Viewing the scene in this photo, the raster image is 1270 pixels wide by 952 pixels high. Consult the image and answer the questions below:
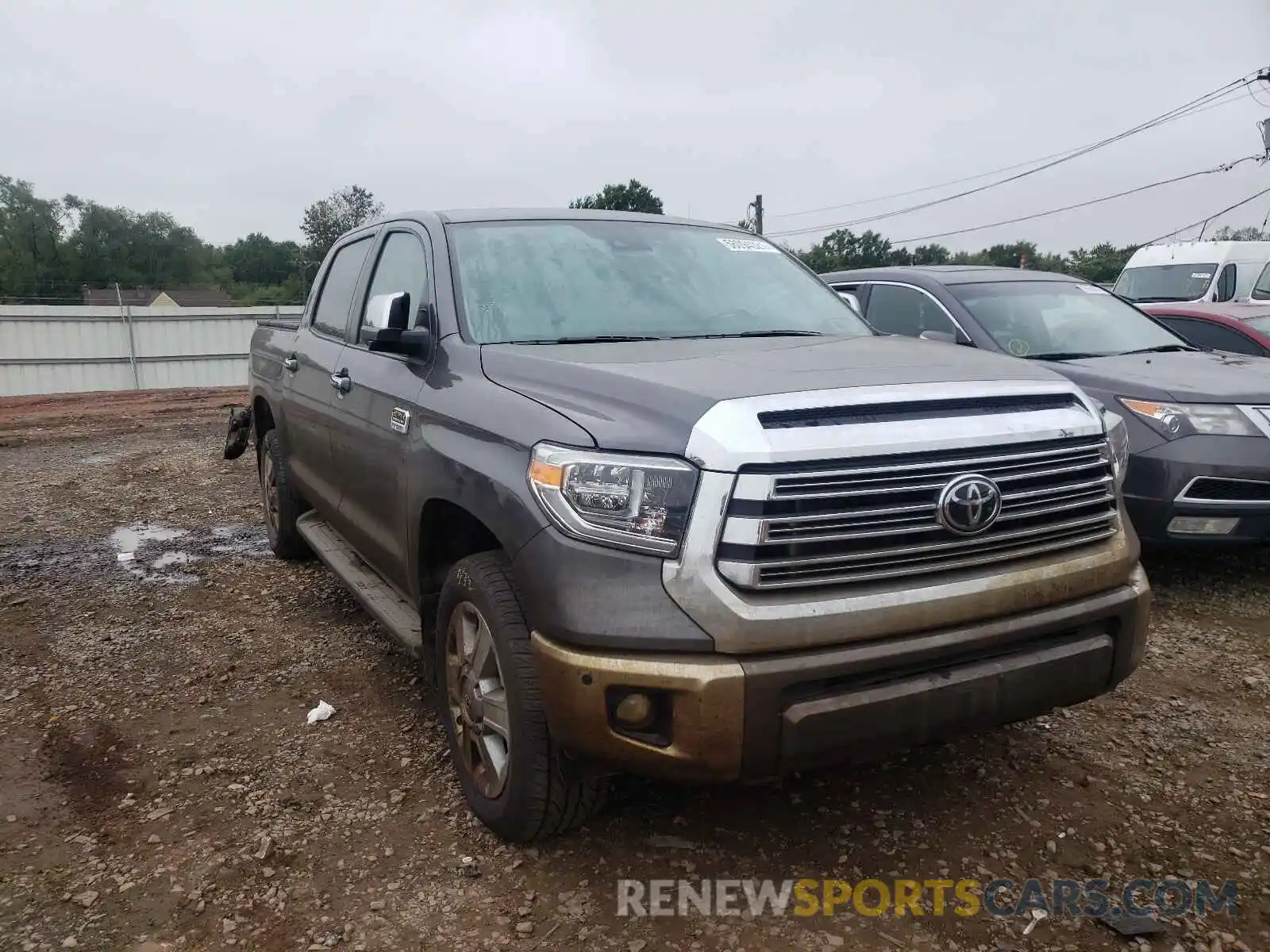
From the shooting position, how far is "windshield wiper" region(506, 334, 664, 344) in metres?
3.19

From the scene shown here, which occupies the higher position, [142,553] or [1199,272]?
[1199,272]

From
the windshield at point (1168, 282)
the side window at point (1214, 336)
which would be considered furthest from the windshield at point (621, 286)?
the windshield at point (1168, 282)

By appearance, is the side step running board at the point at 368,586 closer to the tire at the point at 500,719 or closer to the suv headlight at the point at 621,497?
the tire at the point at 500,719

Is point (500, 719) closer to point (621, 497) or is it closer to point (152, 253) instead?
point (621, 497)

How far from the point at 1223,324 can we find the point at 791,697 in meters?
7.50

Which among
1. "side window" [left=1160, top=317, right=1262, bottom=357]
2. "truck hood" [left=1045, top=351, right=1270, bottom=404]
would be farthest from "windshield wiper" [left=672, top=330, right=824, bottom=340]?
"side window" [left=1160, top=317, right=1262, bottom=357]

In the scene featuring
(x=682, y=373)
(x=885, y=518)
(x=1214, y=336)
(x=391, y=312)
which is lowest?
(x=885, y=518)

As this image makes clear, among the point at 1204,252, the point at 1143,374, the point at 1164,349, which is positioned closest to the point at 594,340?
the point at 1143,374

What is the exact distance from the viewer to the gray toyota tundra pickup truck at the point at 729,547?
2.21 m

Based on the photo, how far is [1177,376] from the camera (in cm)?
501

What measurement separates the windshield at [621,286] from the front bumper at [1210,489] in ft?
6.17

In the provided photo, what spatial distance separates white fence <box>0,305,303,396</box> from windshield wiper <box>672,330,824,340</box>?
18.6m

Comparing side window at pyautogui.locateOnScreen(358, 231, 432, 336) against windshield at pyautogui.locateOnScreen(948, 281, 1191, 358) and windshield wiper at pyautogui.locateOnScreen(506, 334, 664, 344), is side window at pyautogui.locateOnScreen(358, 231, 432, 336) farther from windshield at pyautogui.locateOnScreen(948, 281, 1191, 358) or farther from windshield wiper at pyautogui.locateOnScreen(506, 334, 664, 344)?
windshield at pyautogui.locateOnScreen(948, 281, 1191, 358)

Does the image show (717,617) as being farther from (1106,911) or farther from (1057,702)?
(1106,911)
